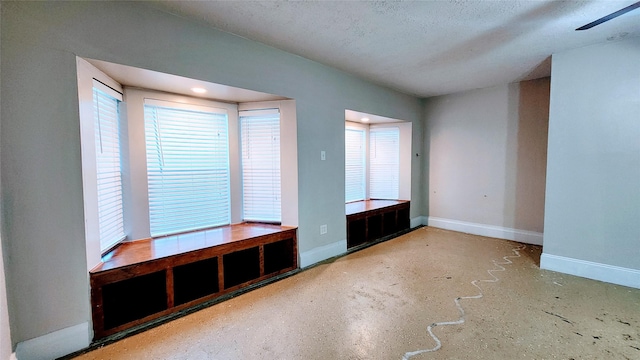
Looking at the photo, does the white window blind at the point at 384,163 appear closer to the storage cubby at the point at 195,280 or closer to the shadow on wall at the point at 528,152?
the shadow on wall at the point at 528,152

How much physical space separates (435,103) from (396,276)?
11.6 ft

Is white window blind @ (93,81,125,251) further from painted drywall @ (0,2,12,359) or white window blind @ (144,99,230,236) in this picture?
painted drywall @ (0,2,12,359)

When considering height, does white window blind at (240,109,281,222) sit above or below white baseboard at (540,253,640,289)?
above

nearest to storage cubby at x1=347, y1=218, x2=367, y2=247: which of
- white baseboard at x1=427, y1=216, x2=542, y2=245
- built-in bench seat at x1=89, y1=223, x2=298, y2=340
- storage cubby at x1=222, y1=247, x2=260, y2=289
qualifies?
built-in bench seat at x1=89, y1=223, x2=298, y2=340

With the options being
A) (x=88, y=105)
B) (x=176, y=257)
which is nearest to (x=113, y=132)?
(x=88, y=105)

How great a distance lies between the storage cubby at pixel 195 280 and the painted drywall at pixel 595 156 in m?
3.78

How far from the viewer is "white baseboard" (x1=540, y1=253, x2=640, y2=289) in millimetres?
2705

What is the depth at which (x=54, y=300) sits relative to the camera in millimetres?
1769

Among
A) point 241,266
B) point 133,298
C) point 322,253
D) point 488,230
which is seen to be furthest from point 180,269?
point 488,230

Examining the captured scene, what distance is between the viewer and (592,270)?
9.48ft

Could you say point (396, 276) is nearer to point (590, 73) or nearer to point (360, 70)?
point (360, 70)

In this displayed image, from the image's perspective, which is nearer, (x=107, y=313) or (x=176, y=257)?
(x=107, y=313)

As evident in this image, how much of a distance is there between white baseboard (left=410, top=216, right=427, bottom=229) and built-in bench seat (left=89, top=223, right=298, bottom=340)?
2836mm

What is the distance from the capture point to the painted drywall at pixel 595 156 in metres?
2.67
